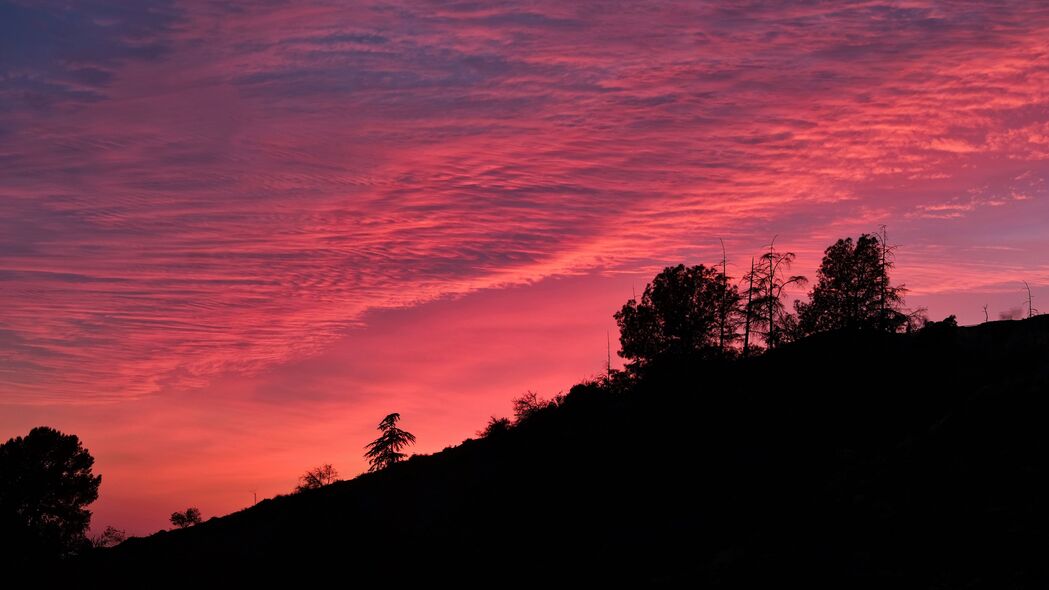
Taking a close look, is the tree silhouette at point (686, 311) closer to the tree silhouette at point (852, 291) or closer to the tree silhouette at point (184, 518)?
the tree silhouette at point (852, 291)

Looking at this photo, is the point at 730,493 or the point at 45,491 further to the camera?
the point at 45,491

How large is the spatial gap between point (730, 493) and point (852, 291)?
3470 cm

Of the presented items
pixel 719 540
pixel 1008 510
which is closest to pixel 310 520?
pixel 719 540

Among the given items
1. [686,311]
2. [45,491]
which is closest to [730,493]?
[686,311]

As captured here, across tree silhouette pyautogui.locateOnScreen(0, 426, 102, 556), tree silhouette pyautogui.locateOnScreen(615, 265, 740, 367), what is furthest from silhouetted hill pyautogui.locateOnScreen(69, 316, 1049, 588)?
tree silhouette pyautogui.locateOnScreen(0, 426, 102, 556)

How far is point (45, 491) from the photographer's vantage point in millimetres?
84125

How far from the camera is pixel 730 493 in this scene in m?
44.6

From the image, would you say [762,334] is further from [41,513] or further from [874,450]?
[41,513]

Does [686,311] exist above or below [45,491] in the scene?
above

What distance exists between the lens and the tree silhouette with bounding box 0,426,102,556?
82.1 meters

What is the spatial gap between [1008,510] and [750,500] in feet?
42.7

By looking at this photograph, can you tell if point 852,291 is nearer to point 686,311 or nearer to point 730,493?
point 686,311

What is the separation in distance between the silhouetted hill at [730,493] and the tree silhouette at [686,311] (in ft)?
38.5

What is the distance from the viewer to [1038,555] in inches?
1112
